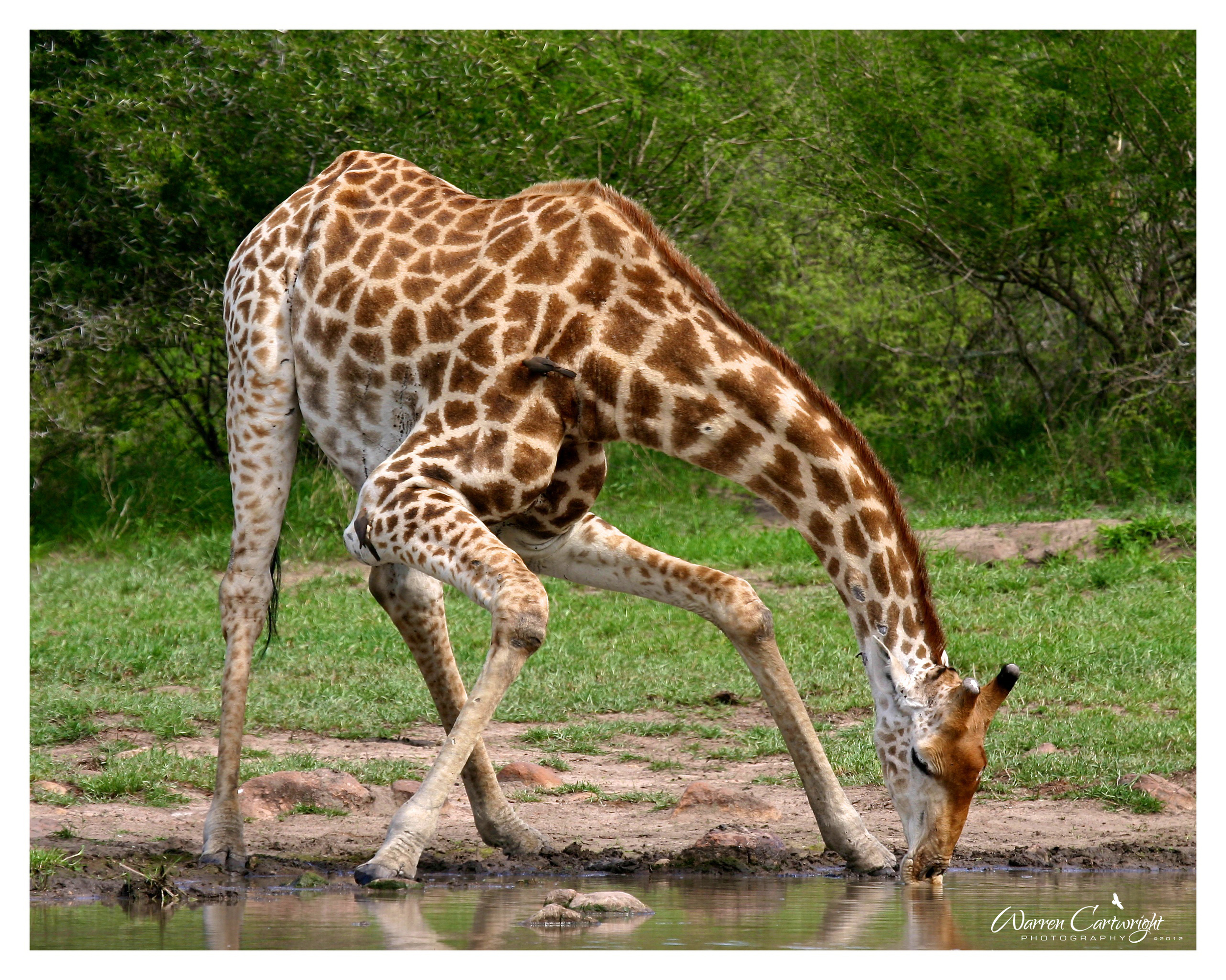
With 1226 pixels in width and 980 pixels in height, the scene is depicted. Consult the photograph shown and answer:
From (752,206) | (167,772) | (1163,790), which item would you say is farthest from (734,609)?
(752,206)

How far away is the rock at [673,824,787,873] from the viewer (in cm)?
521

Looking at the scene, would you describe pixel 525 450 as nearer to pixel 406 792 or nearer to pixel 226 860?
pixel 226 860

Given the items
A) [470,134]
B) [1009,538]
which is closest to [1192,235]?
[1009,538]

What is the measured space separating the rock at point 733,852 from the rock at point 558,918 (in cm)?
109

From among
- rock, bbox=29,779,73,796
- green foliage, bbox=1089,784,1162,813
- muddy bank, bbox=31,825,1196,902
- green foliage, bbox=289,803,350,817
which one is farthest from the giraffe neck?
rock, bbox=29,779,73,796

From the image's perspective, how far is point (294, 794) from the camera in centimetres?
599

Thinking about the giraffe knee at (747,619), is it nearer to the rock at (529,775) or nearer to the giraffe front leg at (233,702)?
the rock at (529,775)

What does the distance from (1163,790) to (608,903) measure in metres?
2.80

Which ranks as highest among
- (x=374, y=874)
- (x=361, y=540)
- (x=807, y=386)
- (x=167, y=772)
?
(x=807, y=386)

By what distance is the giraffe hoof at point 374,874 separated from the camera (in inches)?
181

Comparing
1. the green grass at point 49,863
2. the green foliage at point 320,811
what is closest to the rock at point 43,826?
the green grass at point 49,863

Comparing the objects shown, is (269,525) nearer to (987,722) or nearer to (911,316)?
(987,722)

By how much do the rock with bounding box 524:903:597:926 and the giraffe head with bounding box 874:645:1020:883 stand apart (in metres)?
1.20

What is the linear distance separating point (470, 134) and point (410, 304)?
6.93 metres
